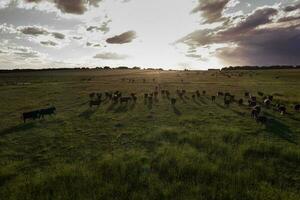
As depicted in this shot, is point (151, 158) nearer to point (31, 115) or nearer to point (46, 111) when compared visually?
point (31, 115)

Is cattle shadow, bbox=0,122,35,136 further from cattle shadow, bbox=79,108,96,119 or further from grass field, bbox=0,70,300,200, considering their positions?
cattle shadow, bbox=79,108,96,119

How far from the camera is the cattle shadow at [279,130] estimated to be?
684 inches

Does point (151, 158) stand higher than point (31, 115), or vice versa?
point (31, 115)

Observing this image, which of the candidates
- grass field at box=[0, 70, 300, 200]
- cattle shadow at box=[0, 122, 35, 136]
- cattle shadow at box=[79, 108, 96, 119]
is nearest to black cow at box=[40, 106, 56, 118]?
grass field at box=[0, 70, 300, 200]

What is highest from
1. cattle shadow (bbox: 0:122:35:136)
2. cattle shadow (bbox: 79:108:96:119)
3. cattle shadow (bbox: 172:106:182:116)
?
cattle shadow (bbox: 172:106:182:116)

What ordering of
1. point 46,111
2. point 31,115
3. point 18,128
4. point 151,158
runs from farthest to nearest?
point 46,111 < point 31,115 < point 18,128 < point 151,158

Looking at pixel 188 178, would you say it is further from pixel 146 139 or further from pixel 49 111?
pixel 49 111

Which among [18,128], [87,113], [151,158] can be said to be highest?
[151,158]

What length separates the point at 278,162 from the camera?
1299cm

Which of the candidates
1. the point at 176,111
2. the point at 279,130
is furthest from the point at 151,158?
the point at 176,111

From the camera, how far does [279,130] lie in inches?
754

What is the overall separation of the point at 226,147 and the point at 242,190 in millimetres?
4794

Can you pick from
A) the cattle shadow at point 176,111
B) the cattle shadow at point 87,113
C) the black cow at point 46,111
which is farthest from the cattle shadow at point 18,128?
the cattle shadow at point 176,111

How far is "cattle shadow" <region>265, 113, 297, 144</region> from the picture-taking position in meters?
17.4
